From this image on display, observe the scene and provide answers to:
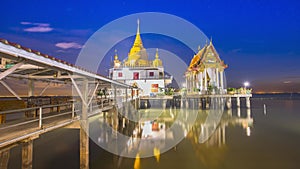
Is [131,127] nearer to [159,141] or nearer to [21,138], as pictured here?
[159,141]

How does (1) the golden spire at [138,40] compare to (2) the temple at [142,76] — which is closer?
(2) the temple at [142,76]

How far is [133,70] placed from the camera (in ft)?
123

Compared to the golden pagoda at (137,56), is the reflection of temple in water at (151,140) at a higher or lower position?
lower

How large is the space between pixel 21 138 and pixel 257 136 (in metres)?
14.9

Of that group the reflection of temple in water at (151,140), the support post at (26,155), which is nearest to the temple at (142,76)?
the reflection of temple in water at (151,140)

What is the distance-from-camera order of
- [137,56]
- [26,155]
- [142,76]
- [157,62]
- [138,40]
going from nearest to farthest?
[26,155]
[142,76]
[137,56]
[157,62]
[138,40]

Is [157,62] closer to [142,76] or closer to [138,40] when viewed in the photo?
[142,76]

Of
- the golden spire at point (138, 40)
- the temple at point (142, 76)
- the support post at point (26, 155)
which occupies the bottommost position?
the support post at point (26, 155)

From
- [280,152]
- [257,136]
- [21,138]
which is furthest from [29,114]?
[257,136]

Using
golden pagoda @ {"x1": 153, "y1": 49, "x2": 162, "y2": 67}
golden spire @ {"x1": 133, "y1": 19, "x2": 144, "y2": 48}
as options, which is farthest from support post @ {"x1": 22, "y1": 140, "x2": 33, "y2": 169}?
golden spire @ {"x1": 133, "y1": 19, "x2": 144, "y2": 48}

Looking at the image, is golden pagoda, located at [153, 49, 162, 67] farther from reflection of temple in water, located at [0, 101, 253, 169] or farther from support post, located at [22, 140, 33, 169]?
support post, located at [22, 140, 33, 169]

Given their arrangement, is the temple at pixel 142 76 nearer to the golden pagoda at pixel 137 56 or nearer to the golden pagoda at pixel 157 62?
the golden pagoda at pixel 137 56

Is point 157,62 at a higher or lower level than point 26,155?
higher

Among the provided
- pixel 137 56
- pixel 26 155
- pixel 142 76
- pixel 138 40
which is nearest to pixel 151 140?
pixel 26 155
